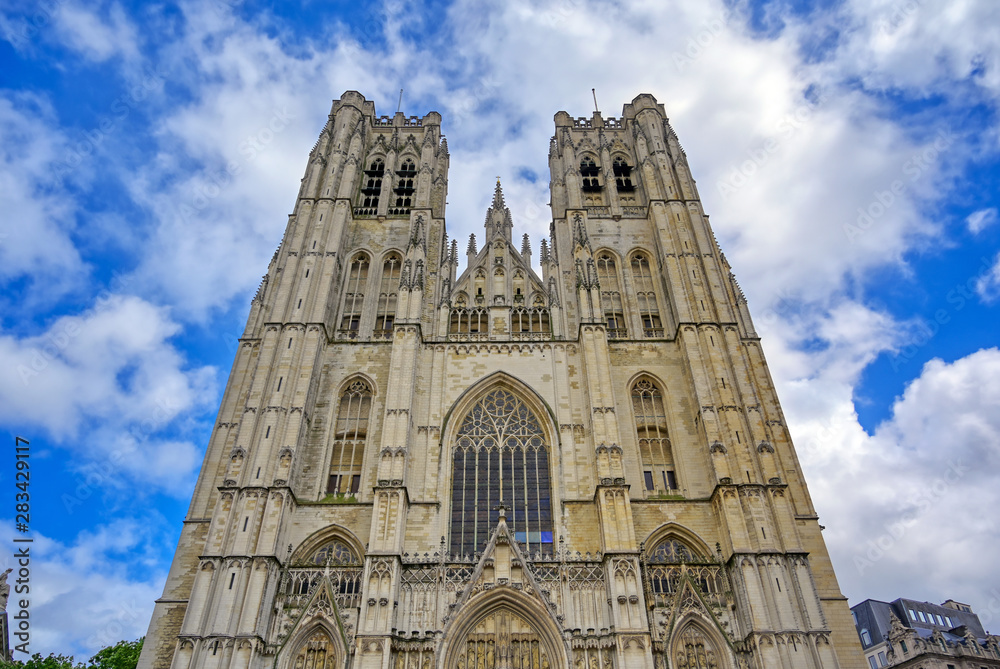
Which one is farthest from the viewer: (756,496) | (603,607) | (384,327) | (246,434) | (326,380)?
(384,327)

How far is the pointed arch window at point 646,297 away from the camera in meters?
29.9

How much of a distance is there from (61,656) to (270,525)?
47.5ft

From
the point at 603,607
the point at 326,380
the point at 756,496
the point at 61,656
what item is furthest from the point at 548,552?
the point at 61,656

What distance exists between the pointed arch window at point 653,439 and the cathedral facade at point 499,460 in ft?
0.35

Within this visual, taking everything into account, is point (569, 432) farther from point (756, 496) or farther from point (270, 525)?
point (270, 525)

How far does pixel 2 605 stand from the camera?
27.5 m

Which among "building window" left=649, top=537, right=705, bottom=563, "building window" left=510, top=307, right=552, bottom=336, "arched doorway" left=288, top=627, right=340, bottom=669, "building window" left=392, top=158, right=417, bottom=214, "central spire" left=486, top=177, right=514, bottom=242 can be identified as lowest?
"arched doorway" left=288, top=627, right=340, bottom=669

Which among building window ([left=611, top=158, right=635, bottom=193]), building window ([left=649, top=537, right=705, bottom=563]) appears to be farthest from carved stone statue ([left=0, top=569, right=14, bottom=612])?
building window ([left=611, top=158, right=635, bottom=193])

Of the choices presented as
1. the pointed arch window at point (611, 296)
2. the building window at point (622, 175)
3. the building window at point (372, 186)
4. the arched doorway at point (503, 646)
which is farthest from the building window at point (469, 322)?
the arched doorway at point (503, 646)

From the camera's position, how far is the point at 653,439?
26.1 meters

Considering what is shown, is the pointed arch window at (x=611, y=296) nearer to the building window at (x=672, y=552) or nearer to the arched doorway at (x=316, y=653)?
the building window at (x=672, y=552)

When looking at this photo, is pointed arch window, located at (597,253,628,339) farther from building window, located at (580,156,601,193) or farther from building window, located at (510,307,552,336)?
building window, located at (580,156,601,193)

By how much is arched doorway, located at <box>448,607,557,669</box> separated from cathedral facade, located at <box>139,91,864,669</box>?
0.21ft

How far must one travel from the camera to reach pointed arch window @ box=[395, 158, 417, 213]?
1385 inches
